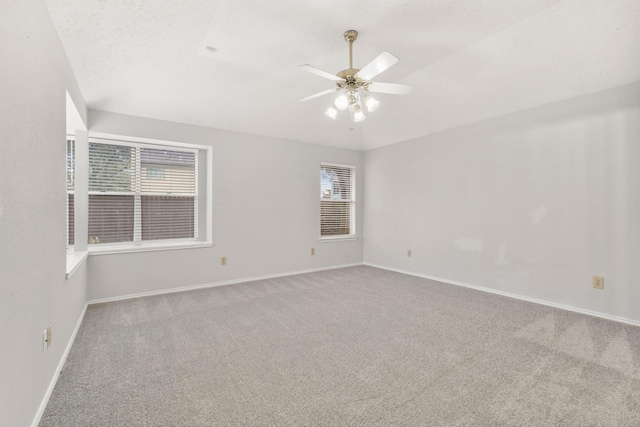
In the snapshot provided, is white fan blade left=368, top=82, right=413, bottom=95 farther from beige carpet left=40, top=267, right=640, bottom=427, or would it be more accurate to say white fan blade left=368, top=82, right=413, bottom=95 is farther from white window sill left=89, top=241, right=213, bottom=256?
white window sill left=89, top=241, right=213, bottom=256

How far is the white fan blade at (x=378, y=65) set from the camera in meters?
1.93

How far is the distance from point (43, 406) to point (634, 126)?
5256 mm

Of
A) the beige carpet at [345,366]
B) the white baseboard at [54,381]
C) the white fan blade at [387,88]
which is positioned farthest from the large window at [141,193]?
the white fan blade at [387,88]

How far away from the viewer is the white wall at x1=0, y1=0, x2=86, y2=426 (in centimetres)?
124

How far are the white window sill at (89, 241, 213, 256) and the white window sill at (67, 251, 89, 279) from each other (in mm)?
178

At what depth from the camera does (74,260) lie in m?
2.82

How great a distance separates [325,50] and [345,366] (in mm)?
2835

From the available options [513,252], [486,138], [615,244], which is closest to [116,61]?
[486,138]

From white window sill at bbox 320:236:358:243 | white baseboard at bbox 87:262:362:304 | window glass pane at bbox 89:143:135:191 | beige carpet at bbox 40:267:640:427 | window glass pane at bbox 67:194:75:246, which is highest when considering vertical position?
window glass pane at bbox 89:143:135:191

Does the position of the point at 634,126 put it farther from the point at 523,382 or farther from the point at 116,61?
the point at 116,61

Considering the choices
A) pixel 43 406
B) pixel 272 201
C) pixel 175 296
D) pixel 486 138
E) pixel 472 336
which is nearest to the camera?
pixel 43 406

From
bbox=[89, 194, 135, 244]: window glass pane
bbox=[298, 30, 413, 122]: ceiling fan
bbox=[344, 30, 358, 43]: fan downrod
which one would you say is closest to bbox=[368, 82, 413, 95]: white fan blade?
bbox=[298, 30, 413, 122]: ceiling fan

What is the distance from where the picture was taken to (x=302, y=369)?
6.82 ft

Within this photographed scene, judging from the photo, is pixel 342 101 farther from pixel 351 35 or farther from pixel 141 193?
pixel 141 193
